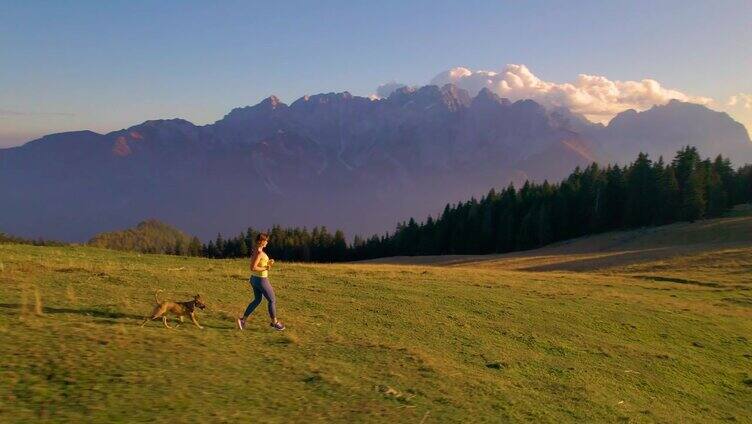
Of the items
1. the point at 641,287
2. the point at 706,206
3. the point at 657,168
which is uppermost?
the point at 657,168

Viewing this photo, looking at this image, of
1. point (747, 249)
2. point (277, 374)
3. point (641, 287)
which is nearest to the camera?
point (277, 374)

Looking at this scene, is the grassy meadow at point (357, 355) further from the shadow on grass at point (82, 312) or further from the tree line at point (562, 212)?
the tree line at point (562, 212)

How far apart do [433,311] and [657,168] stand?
84.4 m

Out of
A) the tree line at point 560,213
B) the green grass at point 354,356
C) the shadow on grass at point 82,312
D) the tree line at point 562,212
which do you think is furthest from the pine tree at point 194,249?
the shadow on grass at point 82,312

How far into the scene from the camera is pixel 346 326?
15234 mm

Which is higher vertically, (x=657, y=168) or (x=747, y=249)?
(x=657, y=168)

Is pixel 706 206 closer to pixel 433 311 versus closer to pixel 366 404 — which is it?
pixel 433 311

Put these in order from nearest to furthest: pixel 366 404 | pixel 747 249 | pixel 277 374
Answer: pixel 366 404, pixel 277 374, pixel 747 249

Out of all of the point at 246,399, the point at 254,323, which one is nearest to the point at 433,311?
the point at 254,323

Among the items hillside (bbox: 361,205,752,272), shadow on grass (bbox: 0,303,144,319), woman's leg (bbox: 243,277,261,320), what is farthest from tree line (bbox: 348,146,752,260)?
shadow on grass (bbox: 0,303,144,319)

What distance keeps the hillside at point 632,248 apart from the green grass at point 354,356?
88.9ft

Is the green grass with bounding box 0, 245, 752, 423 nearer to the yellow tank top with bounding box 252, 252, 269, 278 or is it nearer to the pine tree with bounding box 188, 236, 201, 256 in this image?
the yellow tank top with bounding box 252, 252, 269, 278

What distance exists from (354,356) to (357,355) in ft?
0.41

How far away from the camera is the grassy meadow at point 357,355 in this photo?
866 cm
